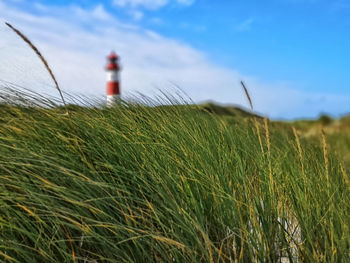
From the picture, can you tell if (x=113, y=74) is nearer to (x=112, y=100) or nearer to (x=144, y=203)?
(x=112, y=100)

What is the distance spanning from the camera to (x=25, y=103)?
2680 mm

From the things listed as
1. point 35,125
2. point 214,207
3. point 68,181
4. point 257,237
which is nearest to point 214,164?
point 214,207

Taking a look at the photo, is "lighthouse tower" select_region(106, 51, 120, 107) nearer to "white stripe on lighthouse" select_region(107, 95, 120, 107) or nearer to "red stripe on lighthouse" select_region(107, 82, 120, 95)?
"red stripe on lighthouse" select_region(107, 82, 120, 95)

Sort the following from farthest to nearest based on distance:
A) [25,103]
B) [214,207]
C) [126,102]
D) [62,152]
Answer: [126,102]
[25,103]
[62,152]
[214,207]

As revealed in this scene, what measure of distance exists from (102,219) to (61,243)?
8.3 inches

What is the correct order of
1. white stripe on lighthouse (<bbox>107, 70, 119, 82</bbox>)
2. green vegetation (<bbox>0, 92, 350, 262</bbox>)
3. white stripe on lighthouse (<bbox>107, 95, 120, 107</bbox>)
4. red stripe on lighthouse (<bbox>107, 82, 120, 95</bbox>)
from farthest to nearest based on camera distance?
1. white stripe on lighthouse (<bbox>107, 70, 119, 82</bbox>)
2. red stripe on lighthouse (<bbox>107, 82, 120, 95</bbox>)
3. white stripe on lighthouse (<bbox>107, 95, 120, 107</bbox>)
4. green vegetation (<bbox>0, 92, 350, 262</bbox>)

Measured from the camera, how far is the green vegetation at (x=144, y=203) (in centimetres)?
185

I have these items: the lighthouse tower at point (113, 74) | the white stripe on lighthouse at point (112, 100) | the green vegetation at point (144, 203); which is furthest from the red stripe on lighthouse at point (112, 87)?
the green vegetation at point (144, 203)

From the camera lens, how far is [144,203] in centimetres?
200

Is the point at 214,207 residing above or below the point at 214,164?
below

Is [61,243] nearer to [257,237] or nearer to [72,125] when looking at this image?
[72,125]

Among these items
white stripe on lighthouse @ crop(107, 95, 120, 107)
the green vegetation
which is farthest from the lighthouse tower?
the green vegetation

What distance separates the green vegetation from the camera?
1851mm

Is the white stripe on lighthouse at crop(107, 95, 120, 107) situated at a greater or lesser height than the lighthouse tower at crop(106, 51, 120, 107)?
lesser
